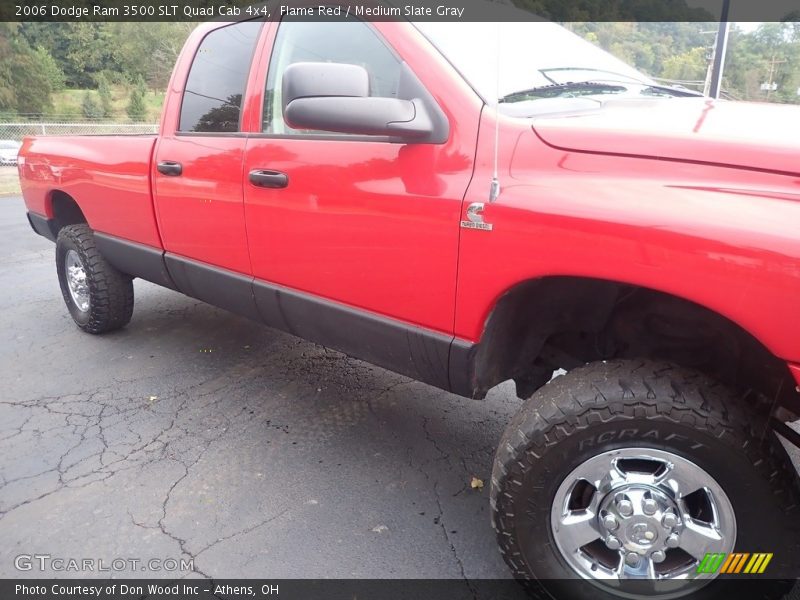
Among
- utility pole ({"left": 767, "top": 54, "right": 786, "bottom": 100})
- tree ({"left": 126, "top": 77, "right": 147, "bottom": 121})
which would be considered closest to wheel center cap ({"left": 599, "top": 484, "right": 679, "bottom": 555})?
utility pole ({"left": 767, "top": 54, "right": 786, "bottom": 100})

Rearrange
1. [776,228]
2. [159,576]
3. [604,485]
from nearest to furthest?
[776,228]
[604,485]
[159,576]

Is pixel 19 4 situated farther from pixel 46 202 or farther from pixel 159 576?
pixel 159 576

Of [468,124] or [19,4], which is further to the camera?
[19,4]

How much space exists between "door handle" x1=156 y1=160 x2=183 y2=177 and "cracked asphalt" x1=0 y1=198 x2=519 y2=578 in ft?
4.24

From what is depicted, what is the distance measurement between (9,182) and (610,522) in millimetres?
18950

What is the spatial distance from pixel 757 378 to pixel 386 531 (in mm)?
1456

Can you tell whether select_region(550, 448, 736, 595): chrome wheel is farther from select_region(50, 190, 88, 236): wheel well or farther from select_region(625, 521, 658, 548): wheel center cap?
select_region(50, 190, 88, 236): wheel well

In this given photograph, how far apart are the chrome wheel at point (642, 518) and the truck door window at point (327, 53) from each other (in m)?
1.59

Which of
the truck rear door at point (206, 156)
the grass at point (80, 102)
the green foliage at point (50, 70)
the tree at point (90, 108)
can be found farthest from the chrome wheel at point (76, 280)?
the green foliage at point (50, 70)

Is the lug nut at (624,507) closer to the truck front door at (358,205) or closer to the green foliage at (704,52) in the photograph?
the truck front door at (358,205)

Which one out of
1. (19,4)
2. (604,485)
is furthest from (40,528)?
(19,4)

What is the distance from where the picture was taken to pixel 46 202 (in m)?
4.26

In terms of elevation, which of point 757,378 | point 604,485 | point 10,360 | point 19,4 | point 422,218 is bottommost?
point 10,360
